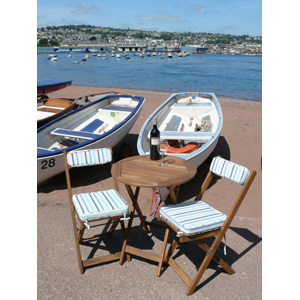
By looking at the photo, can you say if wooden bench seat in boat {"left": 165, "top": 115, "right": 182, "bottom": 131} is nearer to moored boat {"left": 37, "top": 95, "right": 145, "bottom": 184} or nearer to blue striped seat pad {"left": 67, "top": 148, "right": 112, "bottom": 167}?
moored boat {"left": 37, "top": 95, "right": 145, "bottom": 184}

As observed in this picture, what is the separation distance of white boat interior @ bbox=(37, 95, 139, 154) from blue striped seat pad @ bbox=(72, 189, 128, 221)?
2672mm

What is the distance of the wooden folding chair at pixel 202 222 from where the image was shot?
2.94 meters

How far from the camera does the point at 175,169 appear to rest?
342 centimetres

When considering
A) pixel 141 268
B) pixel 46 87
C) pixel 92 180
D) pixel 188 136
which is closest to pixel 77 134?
pixel 92 180

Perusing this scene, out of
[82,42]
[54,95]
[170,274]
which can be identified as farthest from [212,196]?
[82,42]

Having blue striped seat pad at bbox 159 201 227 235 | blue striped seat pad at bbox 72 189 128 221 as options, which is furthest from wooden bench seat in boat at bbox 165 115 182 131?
blue striped seat pad at bbox 159 201 227 235

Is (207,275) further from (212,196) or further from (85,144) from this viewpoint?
(85,144)

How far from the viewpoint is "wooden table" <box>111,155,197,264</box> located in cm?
308

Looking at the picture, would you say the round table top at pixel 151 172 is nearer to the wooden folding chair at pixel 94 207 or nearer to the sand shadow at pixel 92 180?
the wooden folding chair at pixel 94 207

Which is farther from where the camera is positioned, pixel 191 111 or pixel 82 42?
→ pixel 82 42

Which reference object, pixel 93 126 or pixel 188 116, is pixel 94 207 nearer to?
pixel 93 126

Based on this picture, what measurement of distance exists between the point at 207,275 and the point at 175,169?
1207 millimetres

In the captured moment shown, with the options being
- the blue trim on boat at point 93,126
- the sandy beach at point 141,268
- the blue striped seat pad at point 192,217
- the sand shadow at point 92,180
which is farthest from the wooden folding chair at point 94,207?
the blue trim on boat at point 93,126

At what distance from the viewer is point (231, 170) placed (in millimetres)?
3209
